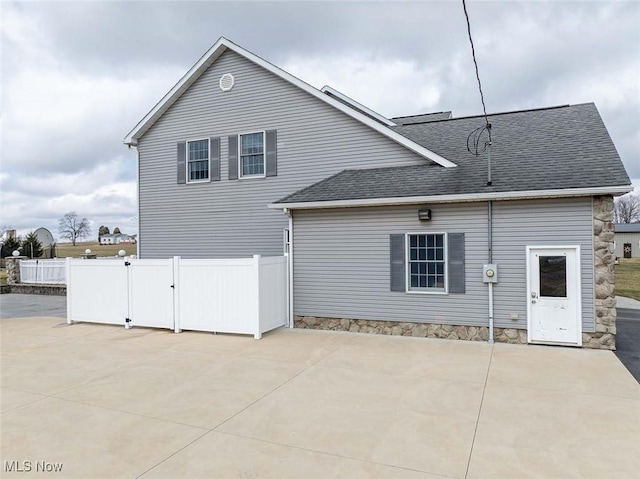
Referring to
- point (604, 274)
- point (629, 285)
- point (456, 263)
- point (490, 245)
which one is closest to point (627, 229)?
point (629, 285)

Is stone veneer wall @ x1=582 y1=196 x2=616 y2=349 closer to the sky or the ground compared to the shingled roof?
closer to the ground

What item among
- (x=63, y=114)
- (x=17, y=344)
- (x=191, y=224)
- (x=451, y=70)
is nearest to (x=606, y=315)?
(x=451, y=70)

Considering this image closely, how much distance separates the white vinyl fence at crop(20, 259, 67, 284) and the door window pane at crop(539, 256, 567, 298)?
1853cm

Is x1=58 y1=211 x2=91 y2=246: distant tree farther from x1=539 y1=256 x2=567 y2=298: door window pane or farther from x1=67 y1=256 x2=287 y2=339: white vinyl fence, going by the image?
x1=539 y1=256 x2=567 y2=298: door window pane

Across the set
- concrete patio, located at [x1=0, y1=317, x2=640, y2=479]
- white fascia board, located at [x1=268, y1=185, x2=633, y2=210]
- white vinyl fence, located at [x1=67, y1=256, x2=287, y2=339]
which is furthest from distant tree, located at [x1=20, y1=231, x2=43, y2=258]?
white fascia board, located at [x1=268, y1=185, x2=633, y2=210]

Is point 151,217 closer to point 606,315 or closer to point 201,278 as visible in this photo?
point 201,278

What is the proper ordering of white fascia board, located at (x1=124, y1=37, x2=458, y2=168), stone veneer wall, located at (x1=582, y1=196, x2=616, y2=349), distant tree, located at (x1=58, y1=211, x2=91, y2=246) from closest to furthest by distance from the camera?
stone veneer wall, located at (x1=582, y1=196, x2=616, y2=349) < white fascia board, located at (x1=124, y1=37, x2=458, y2=168) < distant tree, located at (x1=58, y1=211, x2=91, y2=246)

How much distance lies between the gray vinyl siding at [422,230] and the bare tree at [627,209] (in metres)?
67.2

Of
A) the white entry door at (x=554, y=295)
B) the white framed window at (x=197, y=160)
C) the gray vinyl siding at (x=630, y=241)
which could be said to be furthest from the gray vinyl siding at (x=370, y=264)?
the gray vinyl siding at (x=630, y=241)

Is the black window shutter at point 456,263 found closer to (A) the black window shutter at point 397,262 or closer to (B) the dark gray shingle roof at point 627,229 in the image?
(A) the black window shutter at point 397,262

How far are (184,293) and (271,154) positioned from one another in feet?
14.6

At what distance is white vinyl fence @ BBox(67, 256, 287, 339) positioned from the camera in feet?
29.0

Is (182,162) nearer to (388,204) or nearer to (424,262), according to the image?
(388,204)

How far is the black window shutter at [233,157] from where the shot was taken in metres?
11.7
